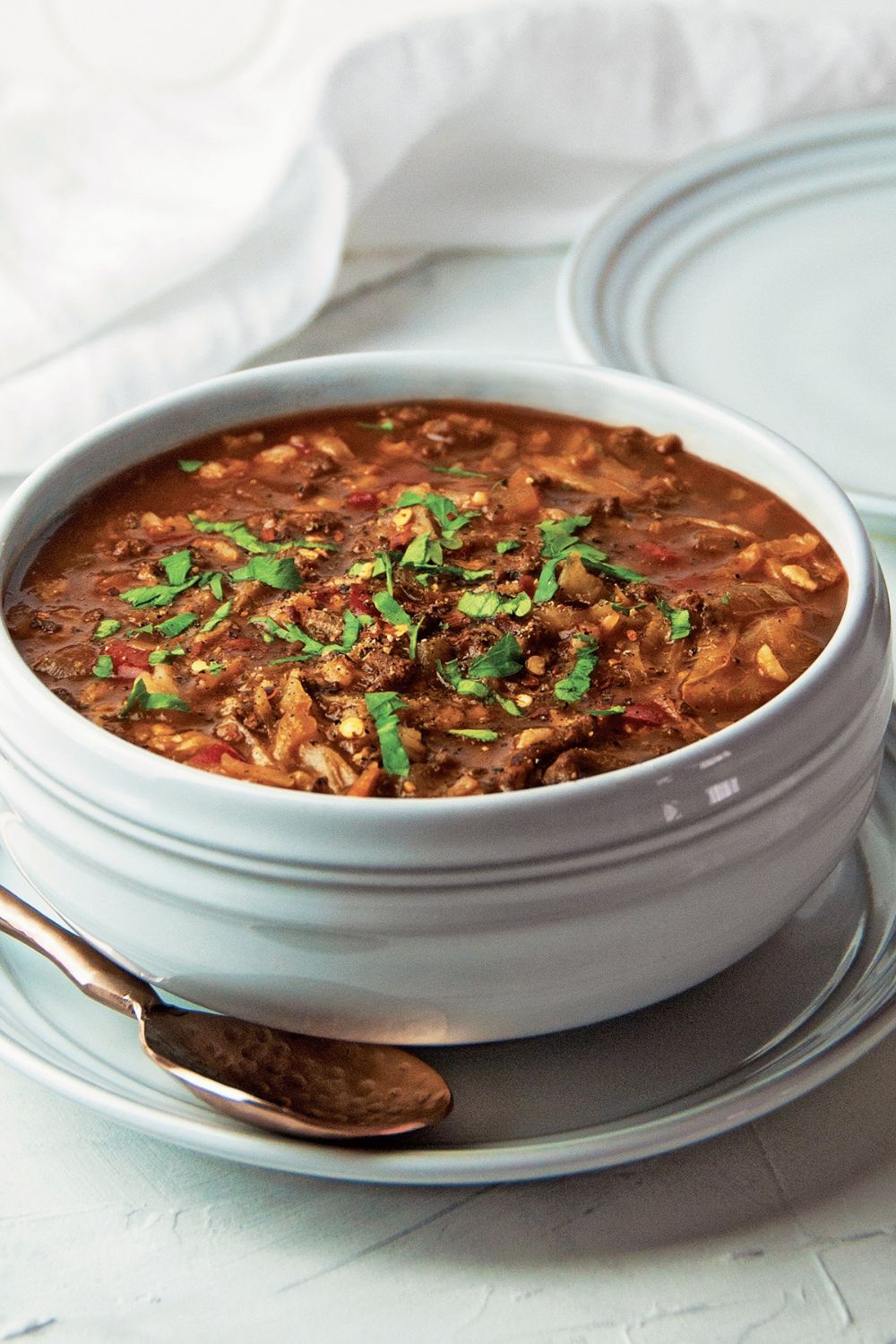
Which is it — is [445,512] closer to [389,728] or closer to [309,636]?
[309,636]

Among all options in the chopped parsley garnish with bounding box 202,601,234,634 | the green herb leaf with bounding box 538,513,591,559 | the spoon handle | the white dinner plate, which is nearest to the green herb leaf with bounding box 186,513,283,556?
the chopped parsley garnish with bounding box 202,601,234,634

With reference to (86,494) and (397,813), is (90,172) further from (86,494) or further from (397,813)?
(397,813)

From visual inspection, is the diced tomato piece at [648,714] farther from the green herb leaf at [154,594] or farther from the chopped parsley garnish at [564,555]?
the green herb leaf at [154,594]

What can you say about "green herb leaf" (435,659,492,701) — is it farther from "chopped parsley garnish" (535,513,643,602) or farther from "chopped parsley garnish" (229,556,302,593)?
"chopped parsley garnish" (229,556,302,593)

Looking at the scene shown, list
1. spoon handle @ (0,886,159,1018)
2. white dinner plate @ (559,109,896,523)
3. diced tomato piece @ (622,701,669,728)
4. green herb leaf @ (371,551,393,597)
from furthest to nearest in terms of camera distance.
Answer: white dinner plate @ (559,109,896,523), green herb leaf @ (371,551,393,597), diced tomato piece @ (622,701,669,728), spoon handle @ (0,886,159,1018)

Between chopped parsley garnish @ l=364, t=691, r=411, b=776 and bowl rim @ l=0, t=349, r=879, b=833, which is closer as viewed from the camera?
bowl rim @ l=0, t=349, r=879, b=833
